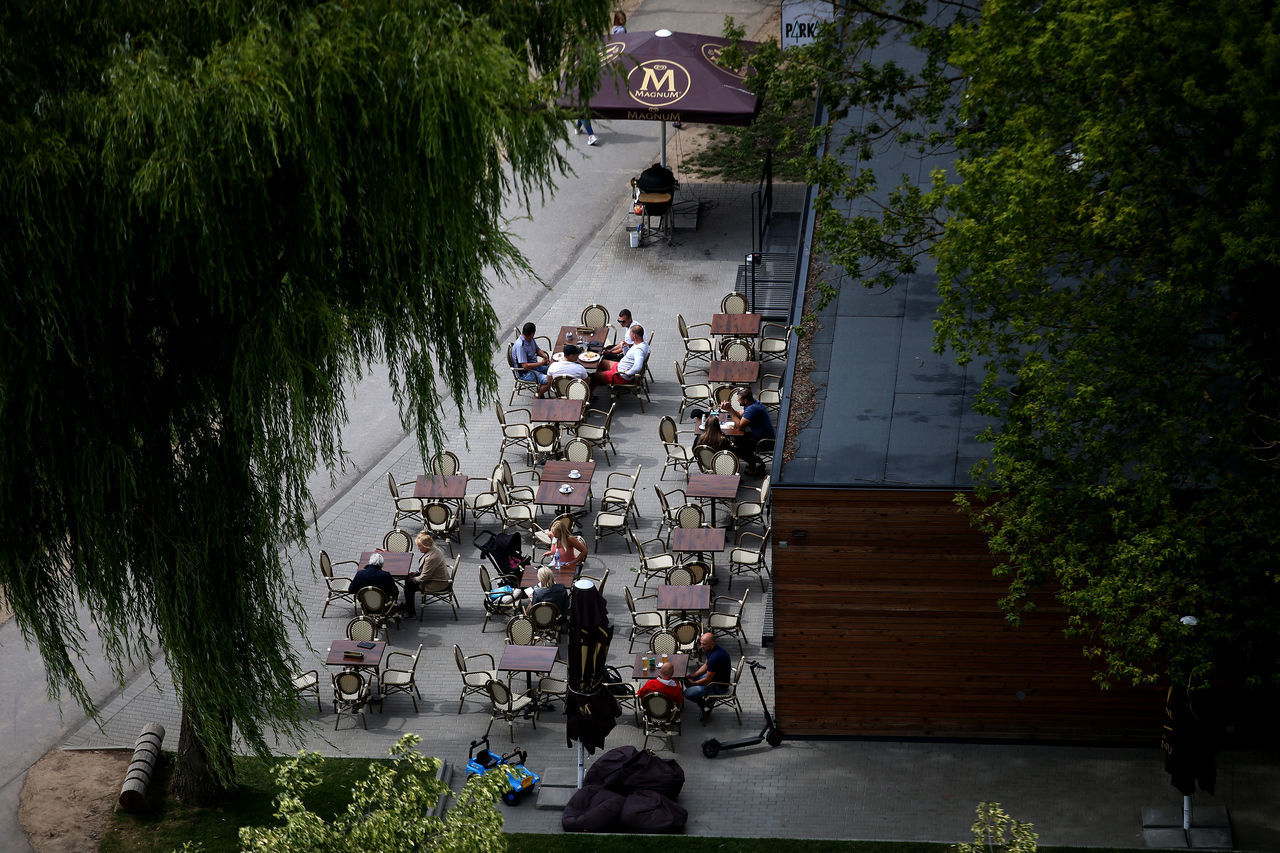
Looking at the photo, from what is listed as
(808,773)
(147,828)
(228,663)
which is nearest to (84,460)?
(228,663)

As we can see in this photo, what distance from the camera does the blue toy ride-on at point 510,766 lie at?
1564 centimetres

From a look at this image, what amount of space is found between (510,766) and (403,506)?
5.86 meters

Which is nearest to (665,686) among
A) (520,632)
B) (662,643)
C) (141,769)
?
(662,643)

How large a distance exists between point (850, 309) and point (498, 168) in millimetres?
7387

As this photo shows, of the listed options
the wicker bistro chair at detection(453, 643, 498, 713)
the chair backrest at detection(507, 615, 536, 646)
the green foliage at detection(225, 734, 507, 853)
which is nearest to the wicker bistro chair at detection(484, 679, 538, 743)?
the wicker bistro chair at detection(453, 643, 498, 713)

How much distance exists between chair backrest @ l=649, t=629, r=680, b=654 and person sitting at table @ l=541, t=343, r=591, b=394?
6135mm

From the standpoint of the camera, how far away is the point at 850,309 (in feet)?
60.8

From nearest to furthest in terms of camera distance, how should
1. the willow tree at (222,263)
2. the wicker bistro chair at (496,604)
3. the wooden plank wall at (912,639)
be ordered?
1. the willow tree at (222,263)
2. the wooden plank wall at (912,639)
3. the wicker bistro chair at (496,604)

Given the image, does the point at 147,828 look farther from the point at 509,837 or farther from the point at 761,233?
the point at 761,233

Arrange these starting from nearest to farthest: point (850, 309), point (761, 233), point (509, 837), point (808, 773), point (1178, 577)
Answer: point (1178, 577) → point (509, 837) → point (808, 773) → point (850, 309) → point (761, 233)

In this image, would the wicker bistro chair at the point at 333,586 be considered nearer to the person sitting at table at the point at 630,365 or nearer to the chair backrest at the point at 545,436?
the chair backrest at the point at 545,436

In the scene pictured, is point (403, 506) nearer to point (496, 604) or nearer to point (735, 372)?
point (496, 604)

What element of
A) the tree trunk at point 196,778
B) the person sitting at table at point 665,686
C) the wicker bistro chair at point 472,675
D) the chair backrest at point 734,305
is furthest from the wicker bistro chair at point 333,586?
the chair backrest at point 734,305

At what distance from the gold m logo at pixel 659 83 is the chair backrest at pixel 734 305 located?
178 inches
